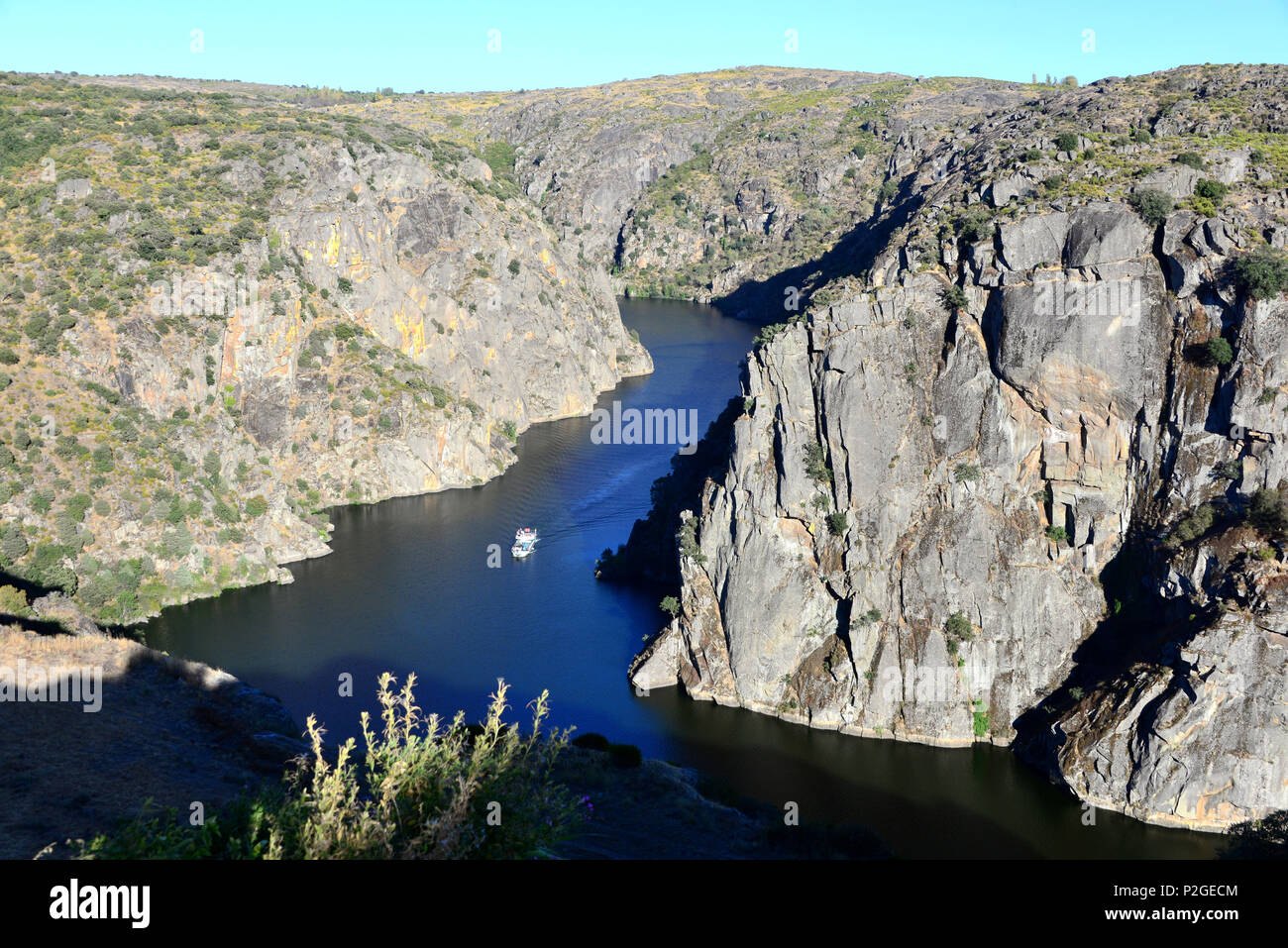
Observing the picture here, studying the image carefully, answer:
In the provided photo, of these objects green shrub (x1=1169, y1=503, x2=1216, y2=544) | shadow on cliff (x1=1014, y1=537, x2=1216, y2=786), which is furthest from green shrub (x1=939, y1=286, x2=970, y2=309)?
green shrub (x1=1169, y1=503, x2=1216, y2=544)

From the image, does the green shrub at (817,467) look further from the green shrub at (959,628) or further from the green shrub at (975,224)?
the green shrub at (975,224)

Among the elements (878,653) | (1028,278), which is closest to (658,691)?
(878,653)

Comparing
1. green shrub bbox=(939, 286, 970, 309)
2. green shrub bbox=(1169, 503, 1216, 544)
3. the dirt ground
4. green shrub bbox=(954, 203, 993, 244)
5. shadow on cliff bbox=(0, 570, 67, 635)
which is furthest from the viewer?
green shrub bbox=(954, 203, 993, 244)

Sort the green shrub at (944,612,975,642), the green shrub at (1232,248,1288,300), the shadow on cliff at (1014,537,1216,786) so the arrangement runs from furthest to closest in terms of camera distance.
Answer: the green shrub at (944,612,975,642) → the shadow on cliff at (1014,537,1216,786) → the green shrub at (1232,248,1288,300)

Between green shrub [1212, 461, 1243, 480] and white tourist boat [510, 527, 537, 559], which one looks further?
white tourist boat [510, 527, 537, 559]

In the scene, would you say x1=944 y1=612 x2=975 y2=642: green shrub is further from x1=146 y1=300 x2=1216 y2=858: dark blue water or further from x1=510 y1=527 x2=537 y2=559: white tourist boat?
x1=510 y1=527 x2=537 y2=559: white tourist boat

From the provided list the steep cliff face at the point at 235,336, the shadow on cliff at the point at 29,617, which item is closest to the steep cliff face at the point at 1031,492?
the shadow on cliff at the point at 29,617
